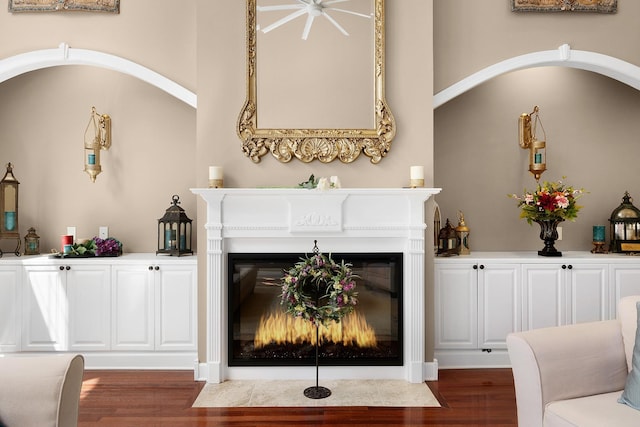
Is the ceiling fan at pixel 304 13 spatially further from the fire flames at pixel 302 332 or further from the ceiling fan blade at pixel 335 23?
the fire flames at pixel 302 332

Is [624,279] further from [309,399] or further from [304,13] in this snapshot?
[304,13]

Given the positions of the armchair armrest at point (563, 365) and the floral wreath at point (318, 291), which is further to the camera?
the floral wreath at point (318, 291)

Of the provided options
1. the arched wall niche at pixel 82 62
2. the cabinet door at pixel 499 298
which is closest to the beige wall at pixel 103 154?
Result: the arched wall niche at pixel 82 62

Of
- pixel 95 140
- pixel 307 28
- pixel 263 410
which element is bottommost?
pixel 263 410

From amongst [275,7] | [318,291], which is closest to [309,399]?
[318,291]

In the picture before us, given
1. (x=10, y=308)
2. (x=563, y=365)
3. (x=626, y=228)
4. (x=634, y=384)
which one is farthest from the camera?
(x=626, y=228)

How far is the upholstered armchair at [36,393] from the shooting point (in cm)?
167

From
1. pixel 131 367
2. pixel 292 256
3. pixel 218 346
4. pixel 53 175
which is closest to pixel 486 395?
pixel 292 256

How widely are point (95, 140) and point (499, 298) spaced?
12.2 ft

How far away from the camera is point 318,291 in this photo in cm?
315

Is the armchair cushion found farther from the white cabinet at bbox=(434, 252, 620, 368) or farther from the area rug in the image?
the white cabinet at bbox=(434, 252, 620, 368)

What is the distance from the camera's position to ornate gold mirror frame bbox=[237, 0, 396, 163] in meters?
3.60

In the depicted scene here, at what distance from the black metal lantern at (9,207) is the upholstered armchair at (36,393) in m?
2.75

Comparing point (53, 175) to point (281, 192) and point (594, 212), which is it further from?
point (594, 212)
